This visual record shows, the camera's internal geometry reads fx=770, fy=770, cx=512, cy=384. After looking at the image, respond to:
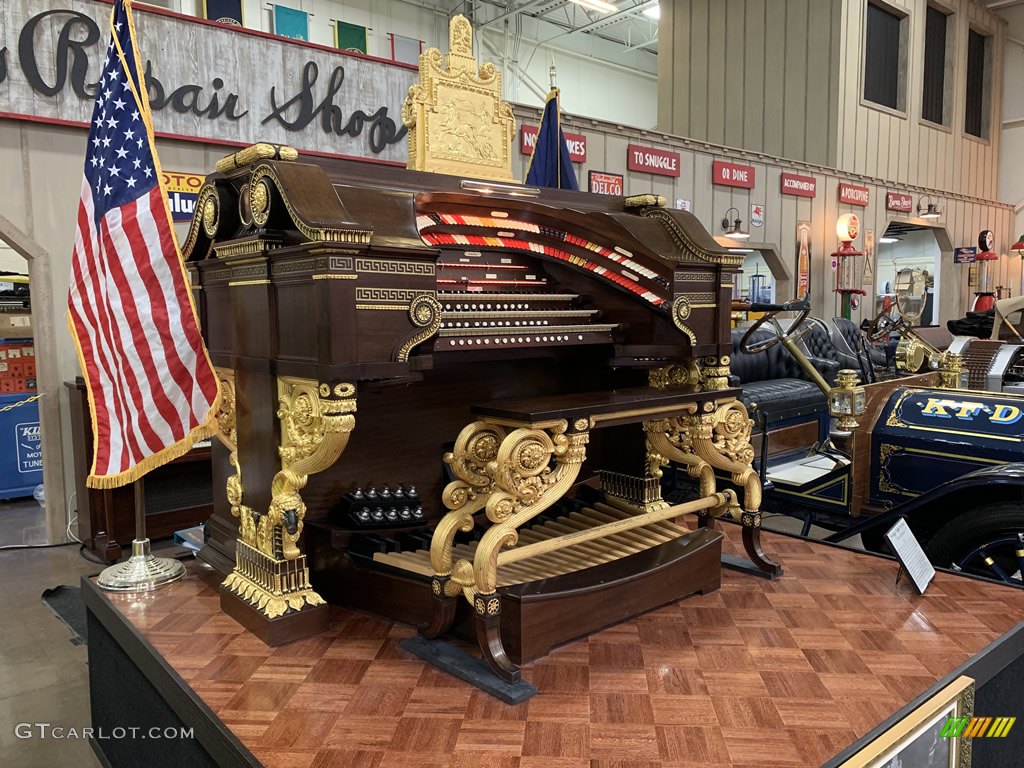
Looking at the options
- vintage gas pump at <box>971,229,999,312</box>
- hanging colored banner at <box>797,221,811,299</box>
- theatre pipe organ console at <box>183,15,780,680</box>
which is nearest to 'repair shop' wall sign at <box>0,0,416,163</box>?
theatre pipe organ console at <box>183,15,780,680</box>

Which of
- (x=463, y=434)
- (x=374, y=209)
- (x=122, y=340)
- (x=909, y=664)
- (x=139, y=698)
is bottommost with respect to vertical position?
(x=139, y=698)

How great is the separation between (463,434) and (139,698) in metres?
1.24

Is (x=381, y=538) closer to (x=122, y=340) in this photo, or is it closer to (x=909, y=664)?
(x=122, y=340)

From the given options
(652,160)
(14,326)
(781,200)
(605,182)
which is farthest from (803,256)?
(14,326)

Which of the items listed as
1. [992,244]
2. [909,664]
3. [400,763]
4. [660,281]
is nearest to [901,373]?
[660,281]

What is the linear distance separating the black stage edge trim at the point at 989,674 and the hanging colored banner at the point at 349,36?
11.2 m

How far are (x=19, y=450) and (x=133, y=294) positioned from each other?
15.0 feet

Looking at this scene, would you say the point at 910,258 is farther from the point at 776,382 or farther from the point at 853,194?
the point at 776,382

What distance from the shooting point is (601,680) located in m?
2.07

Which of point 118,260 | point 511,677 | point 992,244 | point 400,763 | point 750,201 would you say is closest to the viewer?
point 400,763

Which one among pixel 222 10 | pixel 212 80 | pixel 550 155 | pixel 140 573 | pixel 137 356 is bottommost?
pixel 140 573

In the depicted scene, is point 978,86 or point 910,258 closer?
point 978,86

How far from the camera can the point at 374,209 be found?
2.15 meters

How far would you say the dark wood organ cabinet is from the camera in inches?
172
